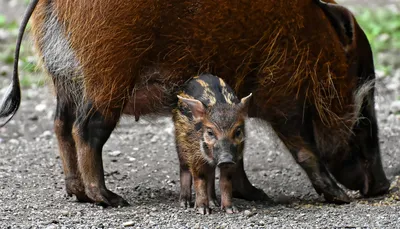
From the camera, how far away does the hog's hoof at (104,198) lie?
227 inches

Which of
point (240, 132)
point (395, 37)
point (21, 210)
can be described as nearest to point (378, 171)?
point (240, 132)

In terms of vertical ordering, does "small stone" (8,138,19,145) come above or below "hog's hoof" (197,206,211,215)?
above

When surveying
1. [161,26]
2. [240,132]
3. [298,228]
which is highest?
[161,26]

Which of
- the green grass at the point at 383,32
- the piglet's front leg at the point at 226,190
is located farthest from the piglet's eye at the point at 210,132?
the green grass at the point at 383,32

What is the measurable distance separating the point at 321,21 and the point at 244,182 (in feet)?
4.20

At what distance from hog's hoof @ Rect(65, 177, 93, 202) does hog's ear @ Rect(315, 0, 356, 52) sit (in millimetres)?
2113

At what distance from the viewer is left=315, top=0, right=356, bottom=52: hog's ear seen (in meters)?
6.17

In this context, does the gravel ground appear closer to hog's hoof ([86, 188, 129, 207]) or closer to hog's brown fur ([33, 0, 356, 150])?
hog's hoof ([86, 188, 129, 207])

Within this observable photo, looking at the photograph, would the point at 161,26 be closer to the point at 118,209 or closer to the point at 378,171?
the point at 118,209

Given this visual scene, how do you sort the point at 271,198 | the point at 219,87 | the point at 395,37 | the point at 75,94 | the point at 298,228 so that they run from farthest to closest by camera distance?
the point at 395,37 < the point at 271,198 < the point at 75,94 < the point at 219,87 < the point at 298,228

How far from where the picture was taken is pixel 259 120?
631 centimetres

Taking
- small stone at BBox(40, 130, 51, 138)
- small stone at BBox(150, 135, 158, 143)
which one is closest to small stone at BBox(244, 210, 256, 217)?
small stone at BBox(150, 135, 158, 143)

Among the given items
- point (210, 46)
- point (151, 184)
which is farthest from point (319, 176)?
point (151, 184)

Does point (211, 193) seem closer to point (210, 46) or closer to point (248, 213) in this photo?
point (248, 213)
